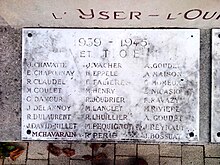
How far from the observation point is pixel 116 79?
205 cm

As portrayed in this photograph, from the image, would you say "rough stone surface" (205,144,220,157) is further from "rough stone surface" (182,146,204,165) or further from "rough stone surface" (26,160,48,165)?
"rough stone surface" (26,160,48,165)

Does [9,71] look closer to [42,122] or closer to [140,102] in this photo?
[42,122]

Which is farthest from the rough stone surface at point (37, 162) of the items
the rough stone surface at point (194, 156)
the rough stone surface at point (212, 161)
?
the rough stone surface at point (212, 161)

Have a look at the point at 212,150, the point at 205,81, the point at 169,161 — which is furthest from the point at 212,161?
the point at 205,81

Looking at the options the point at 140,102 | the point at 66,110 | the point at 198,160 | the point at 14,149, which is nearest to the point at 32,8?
the point at 66,110

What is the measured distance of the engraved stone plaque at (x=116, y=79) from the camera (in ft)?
6.73

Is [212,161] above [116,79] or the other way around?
the other way around

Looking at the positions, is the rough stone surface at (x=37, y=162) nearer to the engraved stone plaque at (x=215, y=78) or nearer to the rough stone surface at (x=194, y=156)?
the rough stone surface at (x=194, y=156)

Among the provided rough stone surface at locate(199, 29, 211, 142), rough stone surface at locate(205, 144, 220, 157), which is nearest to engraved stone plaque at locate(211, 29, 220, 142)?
rough stone surface at locate(199, 29, 211, 142)

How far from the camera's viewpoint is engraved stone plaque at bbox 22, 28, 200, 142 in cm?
205

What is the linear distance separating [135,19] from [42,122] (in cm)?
67

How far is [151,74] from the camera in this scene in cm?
205

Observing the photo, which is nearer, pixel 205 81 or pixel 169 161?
pixel 205 81

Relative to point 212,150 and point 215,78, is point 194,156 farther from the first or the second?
point 215,78
